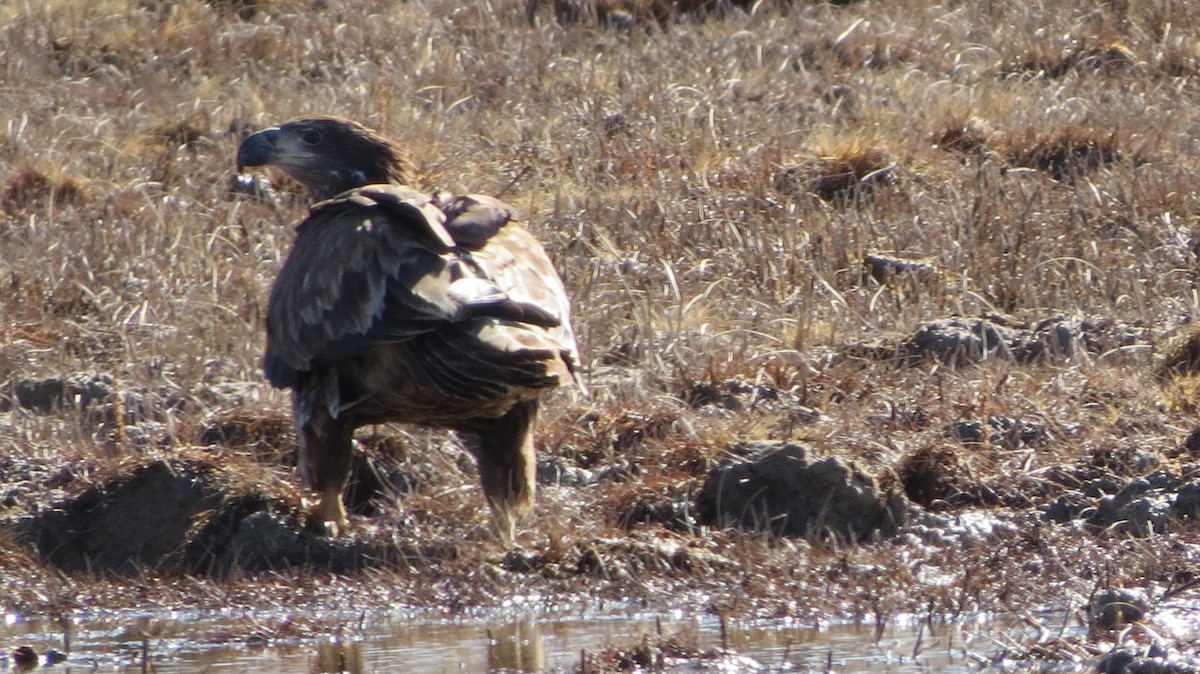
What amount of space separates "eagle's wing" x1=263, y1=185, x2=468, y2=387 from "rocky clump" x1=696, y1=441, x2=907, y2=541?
1014mm

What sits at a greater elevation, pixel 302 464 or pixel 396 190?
pixel 396 190

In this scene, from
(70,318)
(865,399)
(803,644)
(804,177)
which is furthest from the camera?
(804,177)

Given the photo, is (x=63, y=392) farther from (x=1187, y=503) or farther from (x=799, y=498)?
(x=1187, y=503)

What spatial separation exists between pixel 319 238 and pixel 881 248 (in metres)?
3.63

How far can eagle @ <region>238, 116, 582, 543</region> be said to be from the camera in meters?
4.96

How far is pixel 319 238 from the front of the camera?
5.61 m

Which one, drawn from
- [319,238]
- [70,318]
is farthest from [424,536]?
[70,318]

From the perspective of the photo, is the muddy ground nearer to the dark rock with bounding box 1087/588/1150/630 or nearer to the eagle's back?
the dark rock with bounding box 1087/588/1150/630

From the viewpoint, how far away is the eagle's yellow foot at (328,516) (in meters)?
5.53

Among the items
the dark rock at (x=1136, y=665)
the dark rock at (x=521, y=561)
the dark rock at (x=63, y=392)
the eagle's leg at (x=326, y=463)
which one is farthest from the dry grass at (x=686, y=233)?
the dark rock at (x=1136, y=665)

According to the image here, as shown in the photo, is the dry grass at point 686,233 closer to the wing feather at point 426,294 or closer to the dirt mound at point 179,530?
the dirt mound at point 179,530

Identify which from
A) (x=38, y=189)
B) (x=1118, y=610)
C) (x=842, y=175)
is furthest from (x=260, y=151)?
(x=842, y=175)

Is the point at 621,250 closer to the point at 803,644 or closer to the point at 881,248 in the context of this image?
the point at 881,248

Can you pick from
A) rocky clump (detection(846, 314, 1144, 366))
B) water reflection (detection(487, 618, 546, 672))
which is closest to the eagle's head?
rocky clump (detection(846, 314, 1144, 366))
